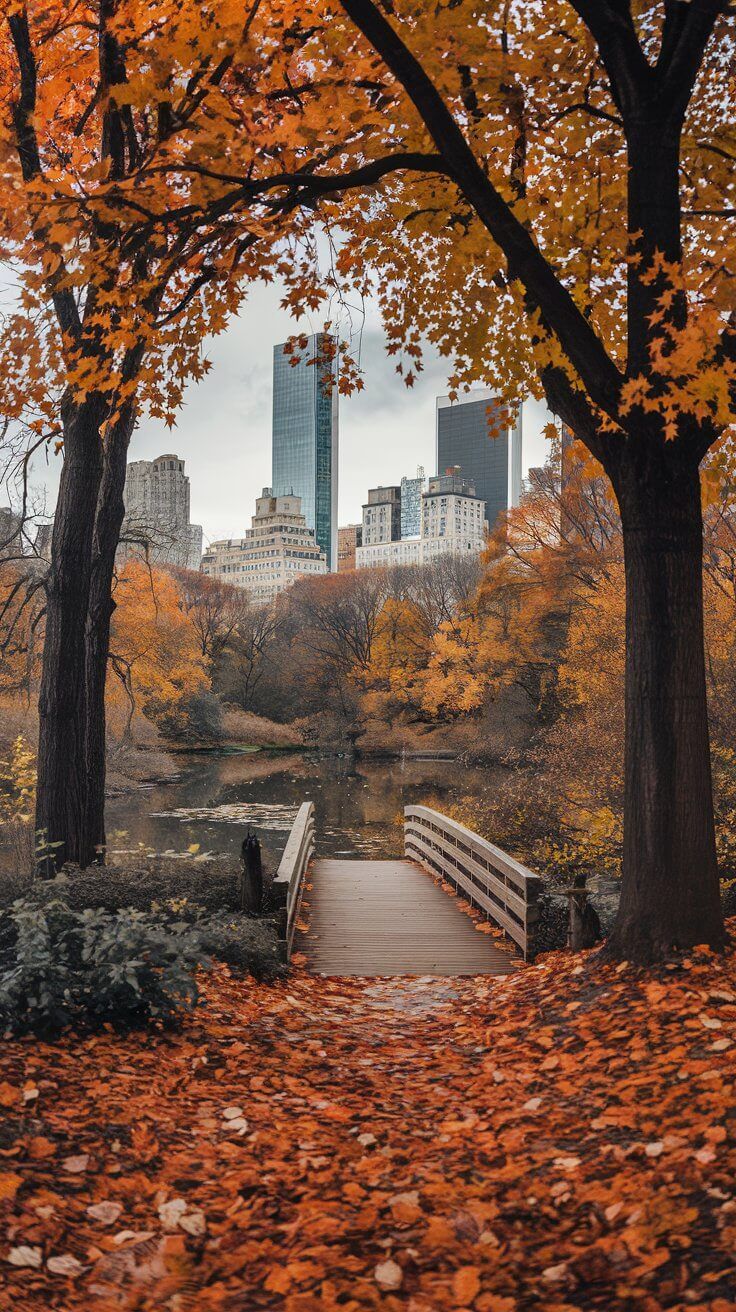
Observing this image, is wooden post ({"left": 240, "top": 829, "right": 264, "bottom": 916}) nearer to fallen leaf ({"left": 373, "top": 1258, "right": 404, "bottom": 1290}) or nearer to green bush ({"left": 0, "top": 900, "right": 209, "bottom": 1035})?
green bush ({"left": 0, "top": 900, "right": 209, "bottom": 1035})

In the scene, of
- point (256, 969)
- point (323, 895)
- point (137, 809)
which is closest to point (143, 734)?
point (137, 809)

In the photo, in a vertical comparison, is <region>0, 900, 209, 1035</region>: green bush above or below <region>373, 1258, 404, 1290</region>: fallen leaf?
above

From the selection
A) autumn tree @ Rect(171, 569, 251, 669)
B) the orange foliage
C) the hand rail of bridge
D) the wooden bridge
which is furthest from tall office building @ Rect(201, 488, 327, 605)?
the hand rail of bridge

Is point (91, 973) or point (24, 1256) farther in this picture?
point (91, 973)

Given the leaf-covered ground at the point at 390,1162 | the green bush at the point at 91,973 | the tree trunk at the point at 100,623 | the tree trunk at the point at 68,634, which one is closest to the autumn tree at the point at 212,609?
the tree trunk at the point at 100,623

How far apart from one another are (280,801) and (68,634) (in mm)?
24938

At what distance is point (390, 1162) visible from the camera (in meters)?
4.17

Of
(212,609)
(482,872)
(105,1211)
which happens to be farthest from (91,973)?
(212,609)

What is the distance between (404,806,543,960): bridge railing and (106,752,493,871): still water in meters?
4.17

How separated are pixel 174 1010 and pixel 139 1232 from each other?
213cm

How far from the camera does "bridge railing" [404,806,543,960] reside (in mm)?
9180

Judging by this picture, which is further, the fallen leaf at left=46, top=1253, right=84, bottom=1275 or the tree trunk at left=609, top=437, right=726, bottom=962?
the tree trunk at left=609, top=437, right=726, bottom=962

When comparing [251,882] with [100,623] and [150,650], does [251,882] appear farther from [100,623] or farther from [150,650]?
[150,650]

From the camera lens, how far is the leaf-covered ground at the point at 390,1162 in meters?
3.10
